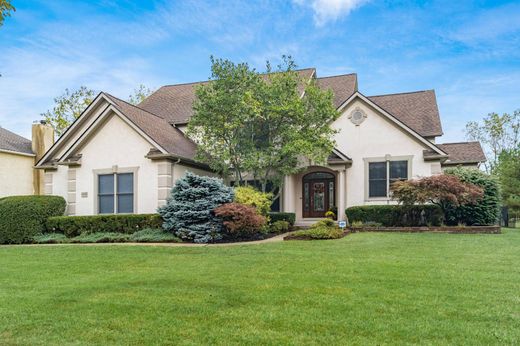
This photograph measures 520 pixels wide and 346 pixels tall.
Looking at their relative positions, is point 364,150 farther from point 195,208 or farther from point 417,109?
point 195,208

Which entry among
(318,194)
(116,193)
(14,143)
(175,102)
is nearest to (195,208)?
(116,193)

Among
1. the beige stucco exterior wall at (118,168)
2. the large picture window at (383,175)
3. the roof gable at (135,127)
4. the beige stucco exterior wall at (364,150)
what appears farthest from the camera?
the large picture window at (383,175)

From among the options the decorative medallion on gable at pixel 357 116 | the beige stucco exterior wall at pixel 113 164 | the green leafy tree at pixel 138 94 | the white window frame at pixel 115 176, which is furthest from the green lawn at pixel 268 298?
the green leafy tree at pixel 138 94

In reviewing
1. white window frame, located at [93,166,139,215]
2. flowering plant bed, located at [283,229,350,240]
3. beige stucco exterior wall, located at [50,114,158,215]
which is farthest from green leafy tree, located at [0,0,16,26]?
white window frame, located at [93,166,139,215]

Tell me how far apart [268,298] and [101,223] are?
1250cm

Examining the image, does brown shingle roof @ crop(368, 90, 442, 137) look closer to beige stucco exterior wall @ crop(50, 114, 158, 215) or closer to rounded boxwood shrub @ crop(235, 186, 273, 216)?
rounded boxwood shrub @ crop(235, 186, 273, 216)

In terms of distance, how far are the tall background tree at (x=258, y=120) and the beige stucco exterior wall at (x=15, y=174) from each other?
11.7 meters

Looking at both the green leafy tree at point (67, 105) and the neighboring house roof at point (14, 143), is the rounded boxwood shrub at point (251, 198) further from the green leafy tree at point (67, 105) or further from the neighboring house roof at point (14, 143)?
the green leafy tree at point (67, 105)

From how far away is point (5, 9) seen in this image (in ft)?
22.6

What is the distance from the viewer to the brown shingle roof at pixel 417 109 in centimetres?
2203

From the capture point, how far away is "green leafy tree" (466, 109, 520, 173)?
4528 cm

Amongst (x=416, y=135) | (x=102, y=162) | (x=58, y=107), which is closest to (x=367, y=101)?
(x=416, y=135)

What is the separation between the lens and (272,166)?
59.1 feet

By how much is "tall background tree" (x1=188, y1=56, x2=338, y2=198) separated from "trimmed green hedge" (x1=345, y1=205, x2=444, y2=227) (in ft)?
10.9
